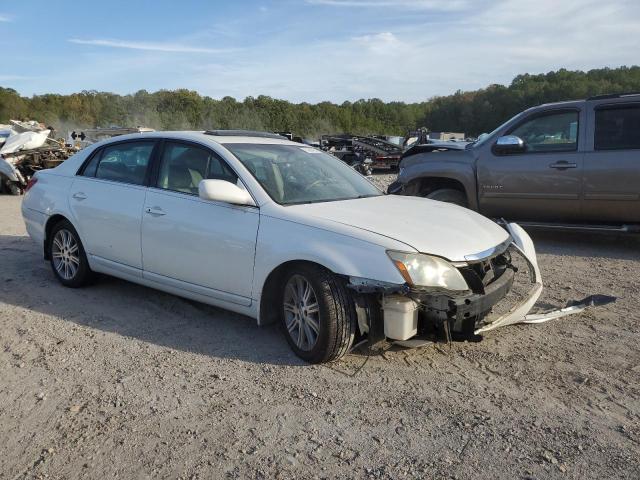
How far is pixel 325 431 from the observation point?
296 cm

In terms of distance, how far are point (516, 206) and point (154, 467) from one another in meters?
6.07

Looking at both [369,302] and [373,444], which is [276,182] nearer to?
[369,302]

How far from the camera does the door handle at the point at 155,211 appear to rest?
14.8ft

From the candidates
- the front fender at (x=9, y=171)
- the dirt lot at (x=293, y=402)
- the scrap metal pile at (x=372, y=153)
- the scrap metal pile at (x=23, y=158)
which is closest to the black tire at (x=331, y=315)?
the dirt lot at (x=293, y=402)

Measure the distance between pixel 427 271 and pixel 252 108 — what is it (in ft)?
171

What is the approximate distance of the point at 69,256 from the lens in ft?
18.1

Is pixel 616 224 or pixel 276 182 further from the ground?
pixel 276 182

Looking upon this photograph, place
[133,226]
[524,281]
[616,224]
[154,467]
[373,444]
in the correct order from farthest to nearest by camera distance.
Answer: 1. [616,224]
2. [524,281]
3. [133,226]
4. [373,444]
5. [154,467]

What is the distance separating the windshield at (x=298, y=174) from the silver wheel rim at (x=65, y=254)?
209cm

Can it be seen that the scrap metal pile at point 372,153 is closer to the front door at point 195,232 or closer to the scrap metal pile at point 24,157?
the scrap metal pile at point 24,157

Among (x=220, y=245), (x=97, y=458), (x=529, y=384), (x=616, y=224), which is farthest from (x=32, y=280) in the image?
(x=616, y=224)

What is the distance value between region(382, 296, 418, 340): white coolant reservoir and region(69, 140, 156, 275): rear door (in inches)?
91.9

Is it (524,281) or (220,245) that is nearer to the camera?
(220,245)

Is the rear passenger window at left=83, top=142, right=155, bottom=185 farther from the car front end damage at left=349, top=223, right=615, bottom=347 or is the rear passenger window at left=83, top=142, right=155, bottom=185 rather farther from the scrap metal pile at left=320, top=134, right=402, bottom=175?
the scrap metal pile at left=320, top=134, right=402, bottom=175
